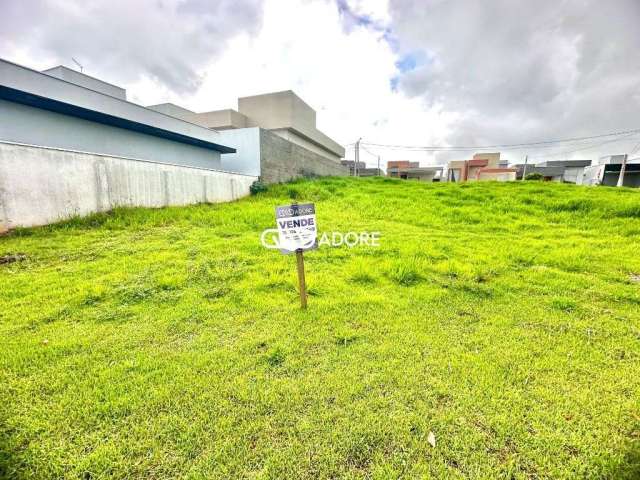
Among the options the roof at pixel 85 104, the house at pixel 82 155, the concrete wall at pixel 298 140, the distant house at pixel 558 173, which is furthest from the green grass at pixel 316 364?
the distant house at pixel 558 173

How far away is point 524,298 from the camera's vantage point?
139 inches

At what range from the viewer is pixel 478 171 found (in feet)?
97.9

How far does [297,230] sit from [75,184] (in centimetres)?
664

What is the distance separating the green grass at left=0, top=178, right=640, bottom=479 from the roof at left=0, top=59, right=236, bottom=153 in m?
5.39

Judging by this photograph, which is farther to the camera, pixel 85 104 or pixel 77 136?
pixel 85 104

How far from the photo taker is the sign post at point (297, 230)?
3.01 metres

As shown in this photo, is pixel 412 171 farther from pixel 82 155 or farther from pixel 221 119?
pixel 82 155

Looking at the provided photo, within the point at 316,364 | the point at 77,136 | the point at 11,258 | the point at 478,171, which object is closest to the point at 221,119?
the point at 77,136

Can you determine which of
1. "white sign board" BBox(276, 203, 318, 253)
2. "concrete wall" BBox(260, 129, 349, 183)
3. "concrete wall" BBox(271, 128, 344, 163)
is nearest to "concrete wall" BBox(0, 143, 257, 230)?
"concrete wall" BBox(260, 129, 349, 183)

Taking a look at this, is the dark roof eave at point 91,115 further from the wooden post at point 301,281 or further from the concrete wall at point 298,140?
the wooden post at point 301,281

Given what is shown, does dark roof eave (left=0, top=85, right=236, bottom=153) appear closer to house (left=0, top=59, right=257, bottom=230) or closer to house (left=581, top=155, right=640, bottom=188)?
house (left=0, top=59, right=257, bottom=230)

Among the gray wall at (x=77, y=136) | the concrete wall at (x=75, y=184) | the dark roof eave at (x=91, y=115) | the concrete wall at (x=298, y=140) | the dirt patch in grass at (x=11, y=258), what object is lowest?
the dirt patch in grass at (x=11, y=258)

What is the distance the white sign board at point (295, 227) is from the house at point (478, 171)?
30263mm

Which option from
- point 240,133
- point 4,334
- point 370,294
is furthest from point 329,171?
point 4,334
